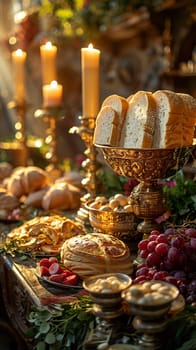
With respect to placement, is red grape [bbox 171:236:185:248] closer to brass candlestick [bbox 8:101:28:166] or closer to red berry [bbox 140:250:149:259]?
red berry [bbox 140:250:149:259]

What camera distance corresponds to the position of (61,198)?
1688 mm

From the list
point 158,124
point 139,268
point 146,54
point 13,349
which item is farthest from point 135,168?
point 146,54

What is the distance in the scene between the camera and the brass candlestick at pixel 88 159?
1.49 m

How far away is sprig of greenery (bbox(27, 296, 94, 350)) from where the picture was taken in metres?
0.93

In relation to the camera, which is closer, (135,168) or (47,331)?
(47,331)

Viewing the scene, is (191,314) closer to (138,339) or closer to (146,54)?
(138,339)

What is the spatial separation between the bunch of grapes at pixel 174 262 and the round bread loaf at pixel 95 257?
6 cm

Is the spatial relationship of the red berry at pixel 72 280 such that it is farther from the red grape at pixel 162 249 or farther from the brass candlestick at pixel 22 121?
the brass candlestick at pixel 22 121

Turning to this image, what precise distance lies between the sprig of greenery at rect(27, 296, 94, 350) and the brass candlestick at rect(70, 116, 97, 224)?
534 millimetres

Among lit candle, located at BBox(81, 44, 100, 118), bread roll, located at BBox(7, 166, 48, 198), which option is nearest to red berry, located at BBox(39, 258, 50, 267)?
lit candle, located at BBox(81, 44, 100, 118)

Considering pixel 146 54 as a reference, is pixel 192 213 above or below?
below

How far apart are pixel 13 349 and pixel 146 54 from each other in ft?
7.64

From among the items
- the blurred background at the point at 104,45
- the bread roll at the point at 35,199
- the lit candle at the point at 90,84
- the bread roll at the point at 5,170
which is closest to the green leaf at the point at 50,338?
the lit candle at the point at 90,84

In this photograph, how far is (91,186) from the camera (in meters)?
1.56
